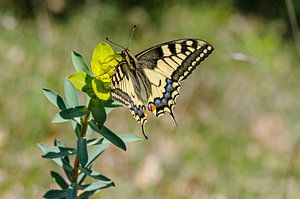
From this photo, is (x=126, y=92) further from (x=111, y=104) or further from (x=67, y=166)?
(x=67, y=166)

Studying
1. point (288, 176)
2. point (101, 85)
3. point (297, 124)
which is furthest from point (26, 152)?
point (297, 124)

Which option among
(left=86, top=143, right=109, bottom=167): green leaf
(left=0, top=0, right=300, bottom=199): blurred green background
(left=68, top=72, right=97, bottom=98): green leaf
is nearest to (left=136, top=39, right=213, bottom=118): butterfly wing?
(left=86, top=143, right=109, bottom=167): green leaf

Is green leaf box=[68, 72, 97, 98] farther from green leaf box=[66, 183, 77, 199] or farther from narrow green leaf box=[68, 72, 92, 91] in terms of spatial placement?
green leaf box=[66, 183, 77, 199]

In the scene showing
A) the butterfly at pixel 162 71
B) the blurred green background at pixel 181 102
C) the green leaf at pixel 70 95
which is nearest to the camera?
the green leaf at pixel 70 95

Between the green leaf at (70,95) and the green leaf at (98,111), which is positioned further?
the green leaf at (70,95)

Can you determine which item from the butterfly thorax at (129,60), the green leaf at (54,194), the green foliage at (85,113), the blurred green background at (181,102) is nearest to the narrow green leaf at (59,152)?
the green foliage at (85,113)

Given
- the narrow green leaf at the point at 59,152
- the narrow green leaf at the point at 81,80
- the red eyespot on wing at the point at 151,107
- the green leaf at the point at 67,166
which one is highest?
the narrow green leaf at the point at 81,80

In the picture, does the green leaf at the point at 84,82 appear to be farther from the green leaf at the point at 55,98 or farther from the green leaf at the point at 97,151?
the green leaf at the point at 97,151
